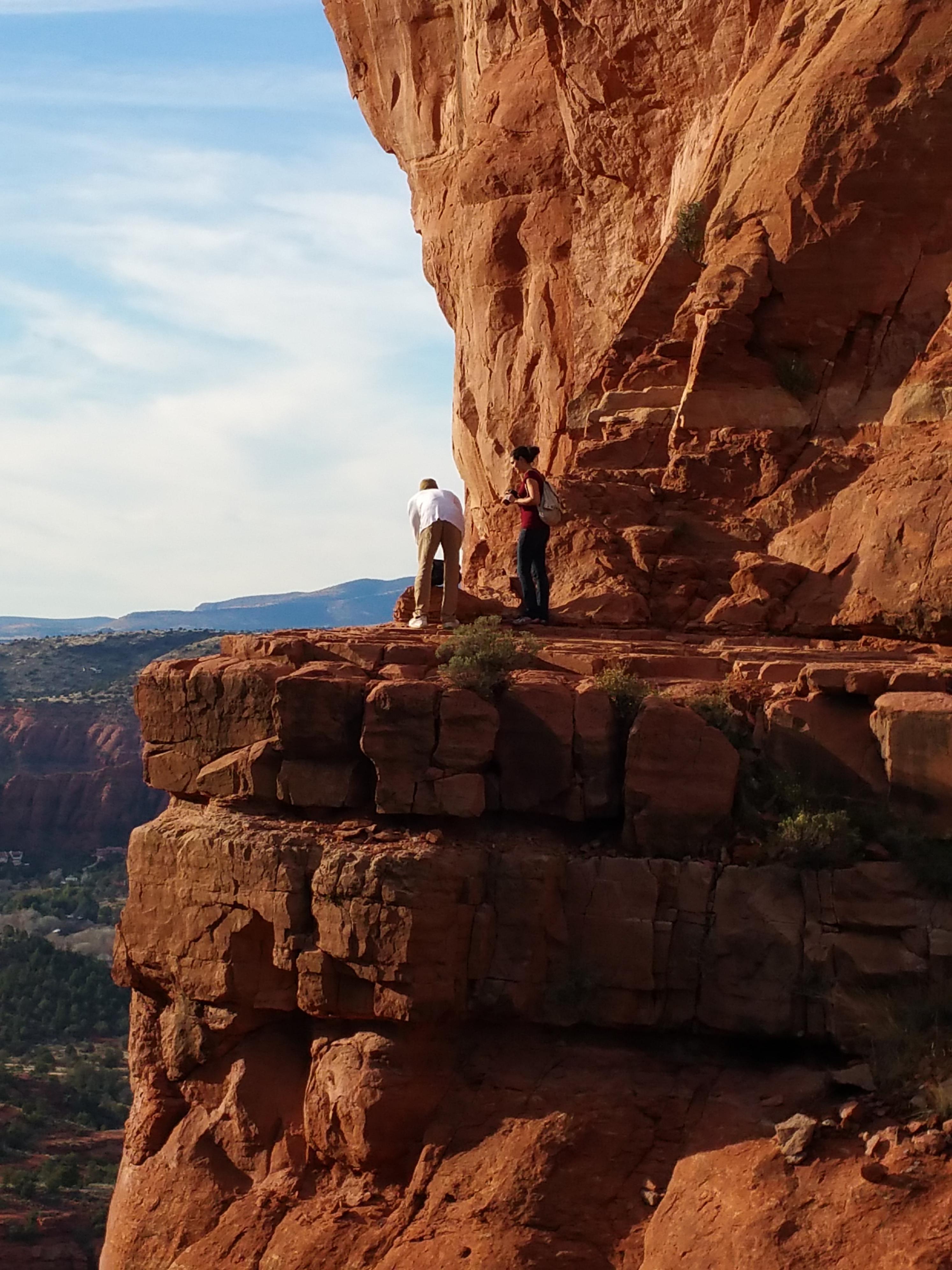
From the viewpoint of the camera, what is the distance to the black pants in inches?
607

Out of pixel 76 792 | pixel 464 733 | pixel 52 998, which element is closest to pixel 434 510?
pixel 464 733

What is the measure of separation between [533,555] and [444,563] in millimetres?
950

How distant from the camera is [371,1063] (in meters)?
11.9

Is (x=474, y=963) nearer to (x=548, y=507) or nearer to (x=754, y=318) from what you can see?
(x=548, y=507)

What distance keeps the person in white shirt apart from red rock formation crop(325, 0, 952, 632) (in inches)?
57.0

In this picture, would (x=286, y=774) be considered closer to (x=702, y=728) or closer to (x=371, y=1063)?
(x=371, y=1063)

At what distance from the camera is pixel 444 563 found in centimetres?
1520

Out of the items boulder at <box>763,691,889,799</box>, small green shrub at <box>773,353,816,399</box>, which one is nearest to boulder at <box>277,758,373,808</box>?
boulder at <box>763,691,889,799</box>

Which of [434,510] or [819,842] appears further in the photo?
[434,510]

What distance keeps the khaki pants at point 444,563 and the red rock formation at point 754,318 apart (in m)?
1.42

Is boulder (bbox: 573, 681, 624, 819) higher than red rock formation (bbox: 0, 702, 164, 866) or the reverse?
higher

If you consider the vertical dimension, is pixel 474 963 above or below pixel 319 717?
below

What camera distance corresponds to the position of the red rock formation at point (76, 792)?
3110 inches

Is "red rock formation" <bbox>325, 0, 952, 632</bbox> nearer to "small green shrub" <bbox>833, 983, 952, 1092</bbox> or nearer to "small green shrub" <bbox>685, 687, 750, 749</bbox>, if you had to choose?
"small green shrub" <bbox>685, 687, 750, 749</bbox>
